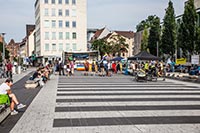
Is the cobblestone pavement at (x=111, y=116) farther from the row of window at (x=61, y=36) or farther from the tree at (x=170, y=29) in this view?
the row of window at (x=61, y=36)

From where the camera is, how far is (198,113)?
9766 millimetres

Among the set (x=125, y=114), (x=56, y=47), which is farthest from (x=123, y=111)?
(x=56, y=47)

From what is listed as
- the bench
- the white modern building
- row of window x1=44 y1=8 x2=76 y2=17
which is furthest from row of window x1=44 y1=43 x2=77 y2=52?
the bench

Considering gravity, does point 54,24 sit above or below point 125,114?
above

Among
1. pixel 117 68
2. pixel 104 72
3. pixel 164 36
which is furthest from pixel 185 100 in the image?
pixel 164 36

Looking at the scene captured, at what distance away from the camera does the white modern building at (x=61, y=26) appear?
84981mm

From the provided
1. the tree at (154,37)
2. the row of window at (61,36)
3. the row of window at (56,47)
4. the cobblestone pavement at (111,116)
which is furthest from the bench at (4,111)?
the row of window at (61,36)

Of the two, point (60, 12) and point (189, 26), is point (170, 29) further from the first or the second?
point (60, 12)

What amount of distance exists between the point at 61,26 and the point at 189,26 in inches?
2108

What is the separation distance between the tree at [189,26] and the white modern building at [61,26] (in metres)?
50.4

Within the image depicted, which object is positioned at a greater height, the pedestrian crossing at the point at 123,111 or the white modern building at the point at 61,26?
the white modern building at the point at 61,26

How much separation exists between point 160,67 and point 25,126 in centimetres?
2211

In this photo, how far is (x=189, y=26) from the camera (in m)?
38.1

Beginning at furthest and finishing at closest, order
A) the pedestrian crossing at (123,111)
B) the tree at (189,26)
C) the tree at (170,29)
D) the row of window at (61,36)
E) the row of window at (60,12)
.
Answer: the row of window at (61,36) < the row of window at (60,12) < the tree at (170,29) < the tree at (189,26) < the pedestrian crossing at (123,111)
